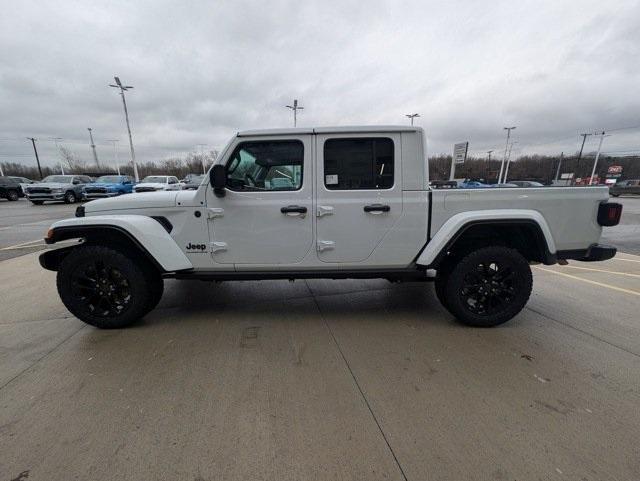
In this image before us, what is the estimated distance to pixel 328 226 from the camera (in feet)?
10.2

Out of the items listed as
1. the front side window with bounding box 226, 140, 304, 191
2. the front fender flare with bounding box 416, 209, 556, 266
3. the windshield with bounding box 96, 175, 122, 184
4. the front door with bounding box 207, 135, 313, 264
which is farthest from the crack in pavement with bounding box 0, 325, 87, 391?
the windshield with bounding box 96, 175, 122, 184

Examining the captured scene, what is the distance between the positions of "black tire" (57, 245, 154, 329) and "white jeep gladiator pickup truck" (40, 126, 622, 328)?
10 mm

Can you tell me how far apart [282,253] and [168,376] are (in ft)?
4.74

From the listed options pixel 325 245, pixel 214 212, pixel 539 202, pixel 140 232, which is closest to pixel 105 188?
pixel 140 232

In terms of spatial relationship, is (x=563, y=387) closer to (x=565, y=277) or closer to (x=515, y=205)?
(x=515, y=205)

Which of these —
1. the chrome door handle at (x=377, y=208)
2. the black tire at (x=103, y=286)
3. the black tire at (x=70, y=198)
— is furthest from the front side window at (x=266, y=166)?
the black tire at (x=70, y=198)

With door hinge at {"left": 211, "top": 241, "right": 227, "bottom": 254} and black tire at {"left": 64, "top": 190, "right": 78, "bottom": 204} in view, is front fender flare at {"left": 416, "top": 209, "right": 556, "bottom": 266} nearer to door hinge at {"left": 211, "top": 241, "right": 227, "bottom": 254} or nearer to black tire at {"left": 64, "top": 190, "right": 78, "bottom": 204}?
door hinge at {"left": 211, "top": 241, "right": 227, "bottom": 254}

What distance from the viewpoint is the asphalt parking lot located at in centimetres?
170

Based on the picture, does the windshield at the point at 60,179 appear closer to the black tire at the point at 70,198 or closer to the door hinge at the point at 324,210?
the black tire at the point at 70,198

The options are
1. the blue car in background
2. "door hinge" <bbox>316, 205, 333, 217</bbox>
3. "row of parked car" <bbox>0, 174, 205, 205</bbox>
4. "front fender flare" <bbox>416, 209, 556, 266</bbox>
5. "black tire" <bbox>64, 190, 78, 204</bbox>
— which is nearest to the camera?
"front fender flare" <bbox>416, 209, 556, 266</bbox>

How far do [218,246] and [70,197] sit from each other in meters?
22.2

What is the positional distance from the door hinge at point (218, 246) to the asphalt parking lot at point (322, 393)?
2.66 feet

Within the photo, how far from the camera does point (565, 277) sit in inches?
192

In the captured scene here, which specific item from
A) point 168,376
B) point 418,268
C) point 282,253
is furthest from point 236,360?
point 418,268
